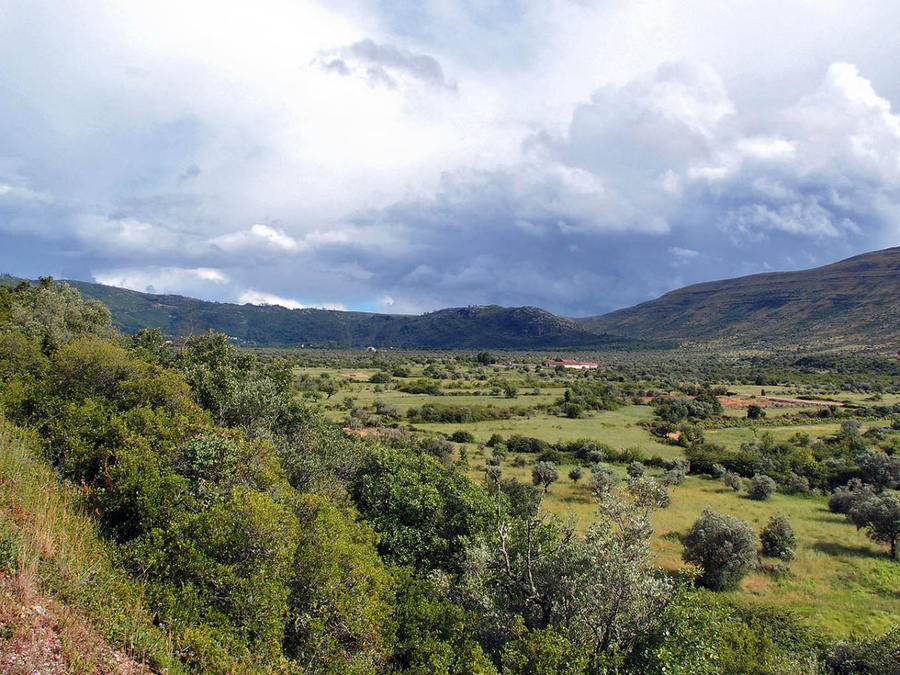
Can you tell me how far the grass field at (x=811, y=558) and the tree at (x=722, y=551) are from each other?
0.91 meters

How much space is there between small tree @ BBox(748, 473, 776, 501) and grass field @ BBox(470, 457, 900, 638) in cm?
69

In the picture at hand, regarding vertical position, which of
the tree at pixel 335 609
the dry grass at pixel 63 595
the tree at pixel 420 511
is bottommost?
the tree at pixel 420 511

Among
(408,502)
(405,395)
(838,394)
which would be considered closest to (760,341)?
(838,394)

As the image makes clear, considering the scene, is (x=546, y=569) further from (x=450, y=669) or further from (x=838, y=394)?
(x=838, y=394)

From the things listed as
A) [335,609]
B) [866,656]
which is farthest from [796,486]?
[335,609]

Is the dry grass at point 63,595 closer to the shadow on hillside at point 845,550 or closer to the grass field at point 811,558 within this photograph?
the grass field at point 811,558

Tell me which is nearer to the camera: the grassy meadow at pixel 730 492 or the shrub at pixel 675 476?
the grassy meadow at pixel 730 492

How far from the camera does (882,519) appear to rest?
28.3 metres

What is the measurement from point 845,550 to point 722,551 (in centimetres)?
1103

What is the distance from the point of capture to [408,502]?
66.3ft

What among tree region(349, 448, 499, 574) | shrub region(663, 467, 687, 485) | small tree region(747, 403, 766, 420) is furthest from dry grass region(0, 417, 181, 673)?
small tree region(747, 403, 766, 420)

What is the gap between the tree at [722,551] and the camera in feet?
82.3

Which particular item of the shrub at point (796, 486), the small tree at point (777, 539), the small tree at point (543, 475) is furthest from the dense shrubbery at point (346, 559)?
the shrub at point (796, 486)

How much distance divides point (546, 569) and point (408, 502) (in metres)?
9.08
